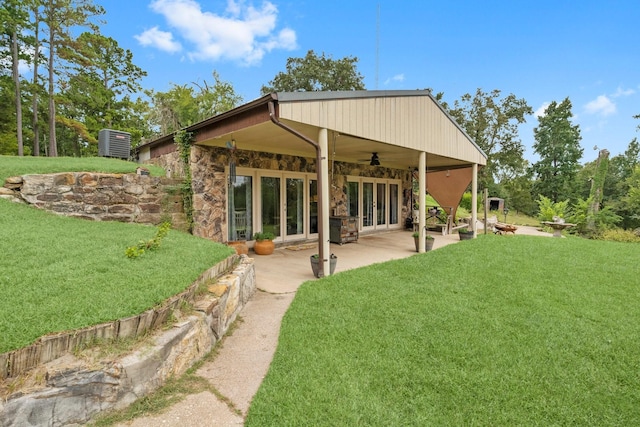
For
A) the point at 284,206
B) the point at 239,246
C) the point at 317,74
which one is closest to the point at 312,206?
the point at 284,206

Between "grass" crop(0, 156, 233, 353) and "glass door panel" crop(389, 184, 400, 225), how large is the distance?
329 inches

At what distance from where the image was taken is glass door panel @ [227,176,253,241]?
7.21 meters

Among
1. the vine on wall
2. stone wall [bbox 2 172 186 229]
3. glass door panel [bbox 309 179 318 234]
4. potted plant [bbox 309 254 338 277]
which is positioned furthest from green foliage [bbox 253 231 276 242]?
potted plant [bbox 309 254 338 277]

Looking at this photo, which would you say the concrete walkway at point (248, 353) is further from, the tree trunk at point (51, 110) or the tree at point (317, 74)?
the tree at point (317, 74)

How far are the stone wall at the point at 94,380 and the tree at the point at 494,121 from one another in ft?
75.5

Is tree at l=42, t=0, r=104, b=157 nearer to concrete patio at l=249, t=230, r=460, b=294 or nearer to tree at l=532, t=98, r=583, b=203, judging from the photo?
concrete patio at l=249, t=230, r=460, b=294

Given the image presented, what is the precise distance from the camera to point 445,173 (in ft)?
37.8

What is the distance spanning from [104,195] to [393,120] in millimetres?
5550

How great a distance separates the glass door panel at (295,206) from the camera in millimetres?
8273

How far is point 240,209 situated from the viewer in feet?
24.2

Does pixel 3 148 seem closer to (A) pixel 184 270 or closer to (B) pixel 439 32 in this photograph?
(A) pixel 184 270

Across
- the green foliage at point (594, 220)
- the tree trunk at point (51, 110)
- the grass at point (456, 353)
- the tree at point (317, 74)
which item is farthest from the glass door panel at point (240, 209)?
the tree at point (317, 74)

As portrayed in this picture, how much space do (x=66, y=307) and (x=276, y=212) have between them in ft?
19.1

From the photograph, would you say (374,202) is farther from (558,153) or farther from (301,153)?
(558,153)
